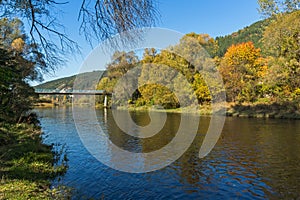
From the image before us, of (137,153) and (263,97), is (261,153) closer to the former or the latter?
(137,153)

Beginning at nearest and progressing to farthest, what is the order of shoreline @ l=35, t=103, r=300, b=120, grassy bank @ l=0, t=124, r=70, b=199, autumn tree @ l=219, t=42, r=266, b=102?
grassy bank @ l=0, t=124, r=70, b=199, shoreline @ l=35, t=103, r=300, b=120, autumn tree @ l=219, t=42, r=266, b=102

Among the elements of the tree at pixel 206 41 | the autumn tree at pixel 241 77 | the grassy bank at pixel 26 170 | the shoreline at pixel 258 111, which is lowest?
the grassy bank at pixel 26 170

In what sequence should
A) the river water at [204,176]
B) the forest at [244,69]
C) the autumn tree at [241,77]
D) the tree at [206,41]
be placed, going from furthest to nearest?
1. the tree at [206,41]
2. the autumn tree at [241,77]
3. the forest at [244,69]
4. the river water at [204,176]

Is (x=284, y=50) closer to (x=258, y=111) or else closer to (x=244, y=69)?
(x=258, y=111)

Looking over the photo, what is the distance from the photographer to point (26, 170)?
927 centimetres

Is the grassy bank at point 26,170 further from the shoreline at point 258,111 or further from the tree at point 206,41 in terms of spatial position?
the tree at point 206,41

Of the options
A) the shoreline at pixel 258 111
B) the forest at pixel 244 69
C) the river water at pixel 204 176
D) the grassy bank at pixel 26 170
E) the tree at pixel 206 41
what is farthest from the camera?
the tree at pixel 206 41

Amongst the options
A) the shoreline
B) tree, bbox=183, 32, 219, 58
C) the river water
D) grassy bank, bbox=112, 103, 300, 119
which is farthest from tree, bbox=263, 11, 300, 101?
the river water

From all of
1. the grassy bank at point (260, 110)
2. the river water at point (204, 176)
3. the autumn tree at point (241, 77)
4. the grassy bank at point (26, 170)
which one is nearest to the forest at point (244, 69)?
the autumn tree at point (241, 77)

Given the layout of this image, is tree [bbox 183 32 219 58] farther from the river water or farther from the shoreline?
the river water

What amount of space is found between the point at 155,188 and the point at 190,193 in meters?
1.24

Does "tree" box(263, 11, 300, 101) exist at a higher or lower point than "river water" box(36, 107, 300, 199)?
higher

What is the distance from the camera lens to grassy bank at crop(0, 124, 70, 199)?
695cm

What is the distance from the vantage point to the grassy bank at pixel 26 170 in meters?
6.95
